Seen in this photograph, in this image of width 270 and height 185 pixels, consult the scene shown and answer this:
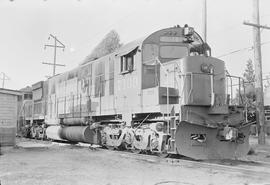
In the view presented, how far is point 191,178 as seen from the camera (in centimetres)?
688

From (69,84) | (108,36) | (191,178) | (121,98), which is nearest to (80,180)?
(191,178)

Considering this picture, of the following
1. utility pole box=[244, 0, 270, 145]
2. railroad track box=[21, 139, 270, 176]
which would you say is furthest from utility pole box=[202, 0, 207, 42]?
railroad track box=[21, 139, 270, 176]

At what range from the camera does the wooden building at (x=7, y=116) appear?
16797 millimetres

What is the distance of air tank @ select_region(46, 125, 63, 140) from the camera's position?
58.3 feet

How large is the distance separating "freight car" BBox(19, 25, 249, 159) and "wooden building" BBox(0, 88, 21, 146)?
4872 millimetres

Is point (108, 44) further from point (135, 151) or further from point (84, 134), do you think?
point (135, 151)

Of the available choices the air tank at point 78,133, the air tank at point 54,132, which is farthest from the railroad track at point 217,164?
the air tank at point 54,132

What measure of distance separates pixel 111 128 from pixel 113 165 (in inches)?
157

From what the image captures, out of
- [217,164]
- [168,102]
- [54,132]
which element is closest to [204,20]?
[168,102]

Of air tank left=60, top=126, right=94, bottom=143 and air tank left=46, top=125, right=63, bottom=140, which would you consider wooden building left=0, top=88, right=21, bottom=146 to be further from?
air tank left=60, top=126, right=94, bottom=143

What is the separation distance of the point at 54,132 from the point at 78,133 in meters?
3.76

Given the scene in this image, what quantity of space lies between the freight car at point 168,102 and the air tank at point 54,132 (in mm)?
3951

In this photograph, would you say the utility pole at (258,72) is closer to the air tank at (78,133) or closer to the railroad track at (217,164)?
the railroad track at (217,164)

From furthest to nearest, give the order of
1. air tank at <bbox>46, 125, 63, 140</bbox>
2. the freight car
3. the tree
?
1. the tree
2. air tank at <bbox>46, 125, 63, 140</bbox>
3. the freight car
